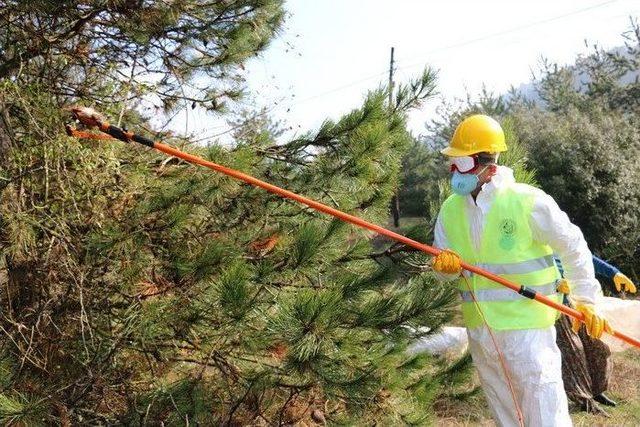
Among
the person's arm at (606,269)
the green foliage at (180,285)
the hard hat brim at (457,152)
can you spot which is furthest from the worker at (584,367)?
the hard hat brim at (457,152)

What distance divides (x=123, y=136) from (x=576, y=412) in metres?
4.51

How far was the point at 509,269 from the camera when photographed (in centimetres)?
338

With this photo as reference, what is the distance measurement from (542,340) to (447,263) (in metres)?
0.57

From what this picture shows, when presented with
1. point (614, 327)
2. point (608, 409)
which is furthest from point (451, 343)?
point (614, 327)

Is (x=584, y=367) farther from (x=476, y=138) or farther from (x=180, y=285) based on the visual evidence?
(x=180, y=285)

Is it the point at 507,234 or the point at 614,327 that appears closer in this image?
the point at 507,234

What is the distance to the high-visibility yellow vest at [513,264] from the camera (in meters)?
3.32

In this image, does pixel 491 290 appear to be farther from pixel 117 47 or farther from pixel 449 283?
pixel 117 47

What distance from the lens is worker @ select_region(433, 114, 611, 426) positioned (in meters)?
3.24

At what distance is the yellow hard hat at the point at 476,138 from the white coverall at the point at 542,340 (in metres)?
0.16

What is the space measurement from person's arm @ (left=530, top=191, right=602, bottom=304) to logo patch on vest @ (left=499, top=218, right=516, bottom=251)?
0.09 metres

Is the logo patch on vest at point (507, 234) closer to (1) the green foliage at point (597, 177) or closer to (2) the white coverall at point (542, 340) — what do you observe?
(2) the white coverall at point (542, 340)

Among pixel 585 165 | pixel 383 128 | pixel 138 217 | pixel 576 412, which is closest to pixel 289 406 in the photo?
pixel 138 217

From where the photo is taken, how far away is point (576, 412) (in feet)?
19.2
